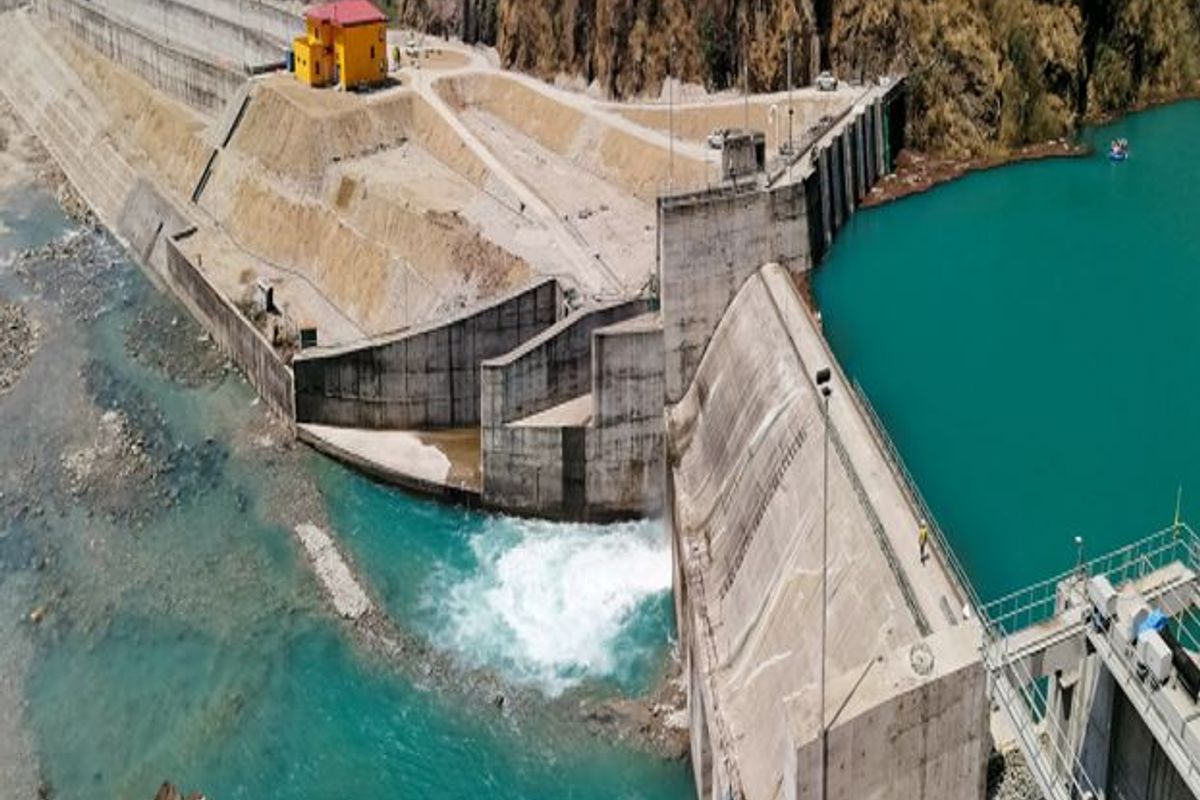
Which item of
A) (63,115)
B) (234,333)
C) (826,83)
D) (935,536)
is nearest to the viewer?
(935,536)

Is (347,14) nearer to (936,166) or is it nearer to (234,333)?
(234,333)

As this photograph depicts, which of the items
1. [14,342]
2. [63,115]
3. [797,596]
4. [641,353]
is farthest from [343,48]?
[797,596]

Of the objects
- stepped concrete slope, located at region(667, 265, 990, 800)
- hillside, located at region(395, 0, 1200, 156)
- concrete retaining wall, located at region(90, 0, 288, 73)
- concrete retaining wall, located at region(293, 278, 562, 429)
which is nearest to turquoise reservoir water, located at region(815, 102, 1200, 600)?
hillside, located at region(395, 0, 1200, 156)

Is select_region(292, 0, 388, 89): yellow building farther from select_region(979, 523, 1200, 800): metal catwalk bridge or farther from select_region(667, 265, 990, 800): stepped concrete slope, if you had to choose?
select_region(979, 523, 1200, 800): metal catwalk bridge

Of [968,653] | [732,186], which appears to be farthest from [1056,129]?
[968,653]

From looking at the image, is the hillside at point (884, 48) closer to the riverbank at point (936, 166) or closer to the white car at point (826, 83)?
the riverbank at point (936, 166)

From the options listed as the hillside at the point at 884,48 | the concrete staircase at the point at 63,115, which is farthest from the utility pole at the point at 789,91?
the concrete staircase at the point at 63,115

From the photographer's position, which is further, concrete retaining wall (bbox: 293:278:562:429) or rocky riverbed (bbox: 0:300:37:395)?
rocky riverbed (bbox: 0:300:37:395)
